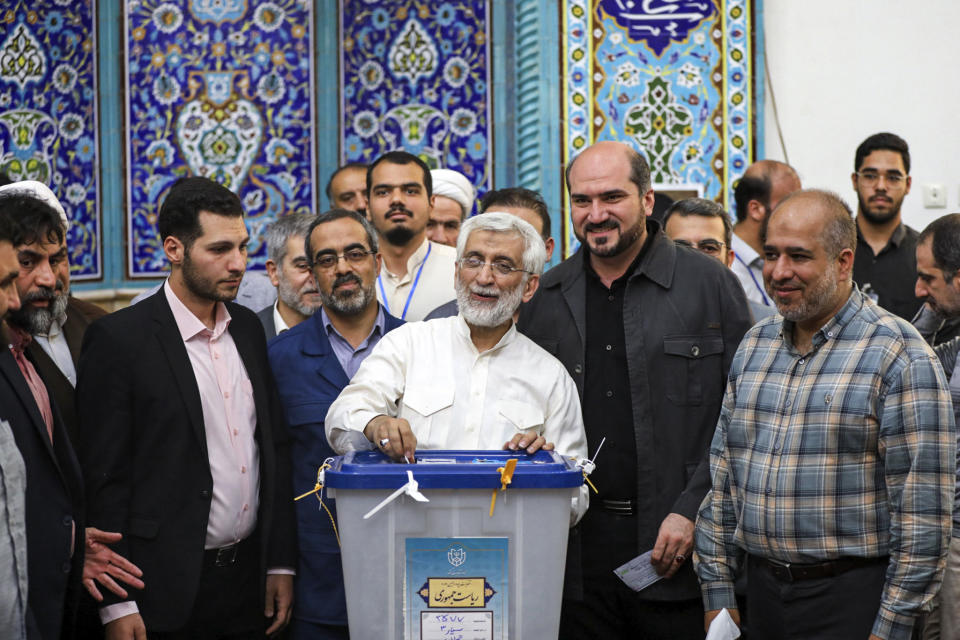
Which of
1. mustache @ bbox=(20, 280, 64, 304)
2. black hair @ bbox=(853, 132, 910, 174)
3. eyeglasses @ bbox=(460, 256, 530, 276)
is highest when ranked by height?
black hair @ bbox=(853, 132, 910, 174)

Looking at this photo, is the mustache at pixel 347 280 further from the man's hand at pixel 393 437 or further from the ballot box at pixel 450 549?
the ballot box at pixel 450 549

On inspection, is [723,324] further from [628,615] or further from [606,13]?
[606,13]

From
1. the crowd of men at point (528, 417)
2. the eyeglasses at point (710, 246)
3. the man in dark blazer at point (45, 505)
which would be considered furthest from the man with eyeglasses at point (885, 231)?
the man in dark blazer at point (45, 505)

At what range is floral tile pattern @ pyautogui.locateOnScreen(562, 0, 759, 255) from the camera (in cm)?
602

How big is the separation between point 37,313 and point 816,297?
1.92 metres

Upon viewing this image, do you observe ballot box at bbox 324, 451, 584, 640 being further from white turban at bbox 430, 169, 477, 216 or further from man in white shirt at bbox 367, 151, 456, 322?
white turban at bbox 430, 169, 477, 216

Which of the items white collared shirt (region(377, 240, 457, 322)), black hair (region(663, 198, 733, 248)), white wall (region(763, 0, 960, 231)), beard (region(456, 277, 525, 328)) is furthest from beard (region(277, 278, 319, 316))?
white wall (region(763, 0, 960, 231))

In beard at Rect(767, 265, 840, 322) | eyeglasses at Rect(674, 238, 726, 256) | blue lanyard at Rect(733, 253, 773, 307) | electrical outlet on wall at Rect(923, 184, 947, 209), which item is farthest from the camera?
electrical outlet on wall at Rect(923, 184, 947, 209)

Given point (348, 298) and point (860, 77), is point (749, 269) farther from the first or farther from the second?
point (348, 298)

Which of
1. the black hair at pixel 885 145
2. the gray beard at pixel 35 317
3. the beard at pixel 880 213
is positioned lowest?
the gray beard at pixel 35 317

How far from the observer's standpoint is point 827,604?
253 cm

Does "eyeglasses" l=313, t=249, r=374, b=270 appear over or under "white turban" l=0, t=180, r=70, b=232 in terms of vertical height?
under

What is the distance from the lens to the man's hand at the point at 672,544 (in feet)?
9.39

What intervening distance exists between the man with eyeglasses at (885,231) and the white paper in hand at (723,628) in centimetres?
265
